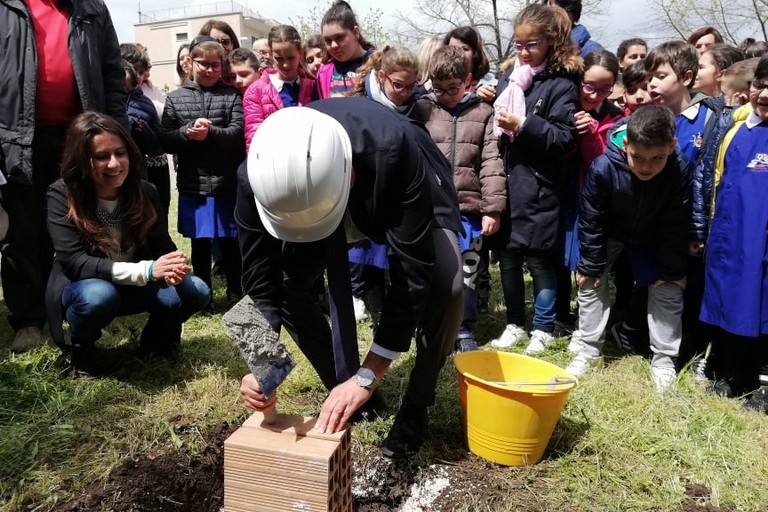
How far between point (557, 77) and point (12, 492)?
137 inches

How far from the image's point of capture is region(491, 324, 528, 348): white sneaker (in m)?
3.81

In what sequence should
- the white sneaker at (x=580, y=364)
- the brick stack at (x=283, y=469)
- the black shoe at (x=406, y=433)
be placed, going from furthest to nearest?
the white sneaker at (x=580, y=364)
the black shoe at (x=406, y=433)
the brick stack at (x=283, y=469)

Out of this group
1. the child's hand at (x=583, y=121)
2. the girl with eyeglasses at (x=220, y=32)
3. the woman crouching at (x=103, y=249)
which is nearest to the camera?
the woman crouching at (x=103, y=249)

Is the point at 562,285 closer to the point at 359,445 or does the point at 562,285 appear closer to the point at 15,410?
the point at 359,445

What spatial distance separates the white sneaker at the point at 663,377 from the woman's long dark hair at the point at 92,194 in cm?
292

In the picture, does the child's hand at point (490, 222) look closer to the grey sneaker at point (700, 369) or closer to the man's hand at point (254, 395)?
the grey sneaker at point (700, 369)

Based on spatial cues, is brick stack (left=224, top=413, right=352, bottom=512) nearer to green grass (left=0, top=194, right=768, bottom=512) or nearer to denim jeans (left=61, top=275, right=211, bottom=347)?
green grass (left=0, top=194, right=768, bottom=512)

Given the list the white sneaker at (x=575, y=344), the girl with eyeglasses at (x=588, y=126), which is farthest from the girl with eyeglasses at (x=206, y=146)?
the white sneaker at (x=575, y=344)

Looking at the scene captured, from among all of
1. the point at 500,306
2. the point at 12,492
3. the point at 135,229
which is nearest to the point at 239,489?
the point at 12,492

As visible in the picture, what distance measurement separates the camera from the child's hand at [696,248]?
323cm

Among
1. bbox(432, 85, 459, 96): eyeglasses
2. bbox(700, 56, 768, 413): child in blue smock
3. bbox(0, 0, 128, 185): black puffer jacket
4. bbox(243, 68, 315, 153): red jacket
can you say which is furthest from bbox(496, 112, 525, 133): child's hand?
bbox(0, 0, 128, 185): black puffer jacket

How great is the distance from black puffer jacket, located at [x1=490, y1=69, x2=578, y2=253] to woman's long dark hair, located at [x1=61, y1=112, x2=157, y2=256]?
7.09 feet

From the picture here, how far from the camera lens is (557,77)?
3598 millimetres

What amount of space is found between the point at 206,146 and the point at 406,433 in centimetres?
274
